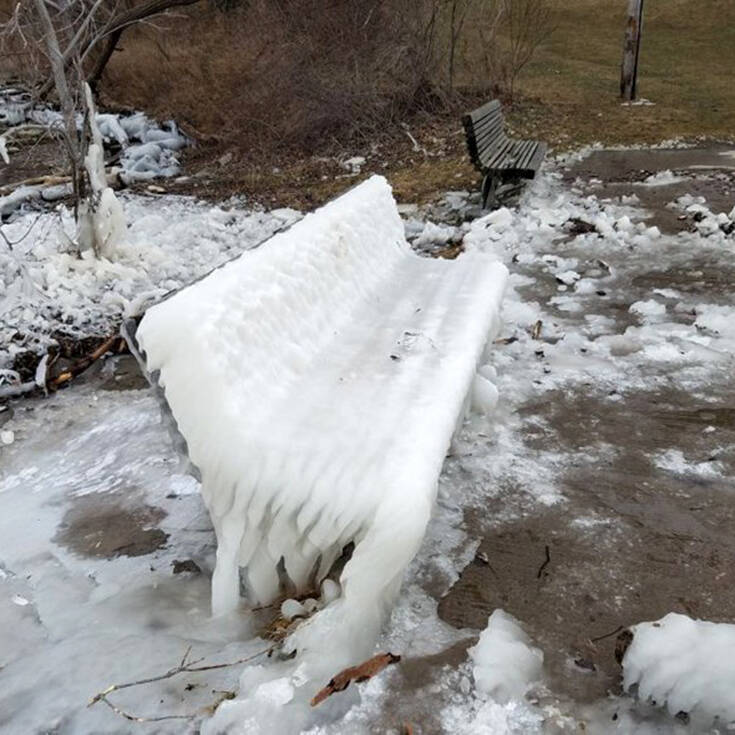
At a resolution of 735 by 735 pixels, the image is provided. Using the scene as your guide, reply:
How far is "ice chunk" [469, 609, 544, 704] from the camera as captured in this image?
2.25 m

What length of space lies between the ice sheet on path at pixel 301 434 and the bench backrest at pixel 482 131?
4.26m

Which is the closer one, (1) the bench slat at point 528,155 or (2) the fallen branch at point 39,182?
(1) the bench slat at point 528,155

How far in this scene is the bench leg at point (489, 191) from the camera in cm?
741

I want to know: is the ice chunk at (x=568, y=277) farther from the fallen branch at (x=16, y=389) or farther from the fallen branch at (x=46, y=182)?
the fallen branch at (x=46, y=182)

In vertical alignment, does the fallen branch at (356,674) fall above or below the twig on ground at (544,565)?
above

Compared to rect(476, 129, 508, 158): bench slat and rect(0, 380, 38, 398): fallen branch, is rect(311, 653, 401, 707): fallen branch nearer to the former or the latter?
rect(0, 380, 38, 398): fallen branch

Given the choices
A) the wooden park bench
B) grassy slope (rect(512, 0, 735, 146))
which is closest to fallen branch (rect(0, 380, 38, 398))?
the wooden park bench

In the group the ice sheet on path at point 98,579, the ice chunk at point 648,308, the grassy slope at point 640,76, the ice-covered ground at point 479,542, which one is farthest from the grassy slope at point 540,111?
the ice sheet on path at point 98,579

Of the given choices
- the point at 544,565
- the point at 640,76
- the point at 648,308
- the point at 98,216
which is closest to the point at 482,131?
the point at 648,308

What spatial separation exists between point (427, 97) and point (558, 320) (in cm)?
797

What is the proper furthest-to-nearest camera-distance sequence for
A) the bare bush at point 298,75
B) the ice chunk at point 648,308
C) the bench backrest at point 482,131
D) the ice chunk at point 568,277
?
the bare bush at point 298,75 < the bench backrest at point 482,131 < the ice chunk at point 568,277 < the ice chunk at point 648,308

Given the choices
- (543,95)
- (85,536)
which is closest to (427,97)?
(543,95)

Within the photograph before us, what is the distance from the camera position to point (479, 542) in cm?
295

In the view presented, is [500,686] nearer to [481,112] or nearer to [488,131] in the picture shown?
[481,112]
